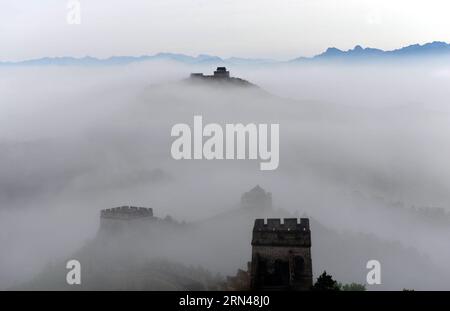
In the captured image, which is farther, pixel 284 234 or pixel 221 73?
pixel 221 73

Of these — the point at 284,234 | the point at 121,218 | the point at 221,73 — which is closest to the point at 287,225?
the point at 284,234

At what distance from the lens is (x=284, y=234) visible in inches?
1393

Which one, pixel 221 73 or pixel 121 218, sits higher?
pixel 221 73

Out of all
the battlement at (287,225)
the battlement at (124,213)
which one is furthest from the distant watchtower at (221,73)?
the battlement at (287,225)

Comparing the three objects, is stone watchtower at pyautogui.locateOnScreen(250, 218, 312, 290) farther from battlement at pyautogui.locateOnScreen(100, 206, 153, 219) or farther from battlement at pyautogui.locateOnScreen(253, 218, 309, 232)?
battlement at pyautogui.locateOnScreen(100, 206, 153, 219)

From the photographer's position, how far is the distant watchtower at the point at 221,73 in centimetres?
4791

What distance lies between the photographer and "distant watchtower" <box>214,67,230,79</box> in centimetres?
4791

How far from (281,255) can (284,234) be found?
62.7 inches

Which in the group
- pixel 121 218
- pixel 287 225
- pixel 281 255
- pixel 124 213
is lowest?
pixel 281 255

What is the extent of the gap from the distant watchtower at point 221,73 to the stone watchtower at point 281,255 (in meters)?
18.7

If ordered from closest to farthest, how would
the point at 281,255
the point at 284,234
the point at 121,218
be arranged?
1. the point at 281,255
2. the point at 284,234
3. the point at 121,218

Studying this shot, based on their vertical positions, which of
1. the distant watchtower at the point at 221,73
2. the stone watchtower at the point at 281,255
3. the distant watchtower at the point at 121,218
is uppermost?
the distant watchtower at the point at 221,73

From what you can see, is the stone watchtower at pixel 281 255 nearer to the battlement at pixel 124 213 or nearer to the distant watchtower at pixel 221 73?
the distant watchtower at pixel 221 73

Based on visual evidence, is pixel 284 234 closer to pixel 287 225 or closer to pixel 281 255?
pixel 287 225
